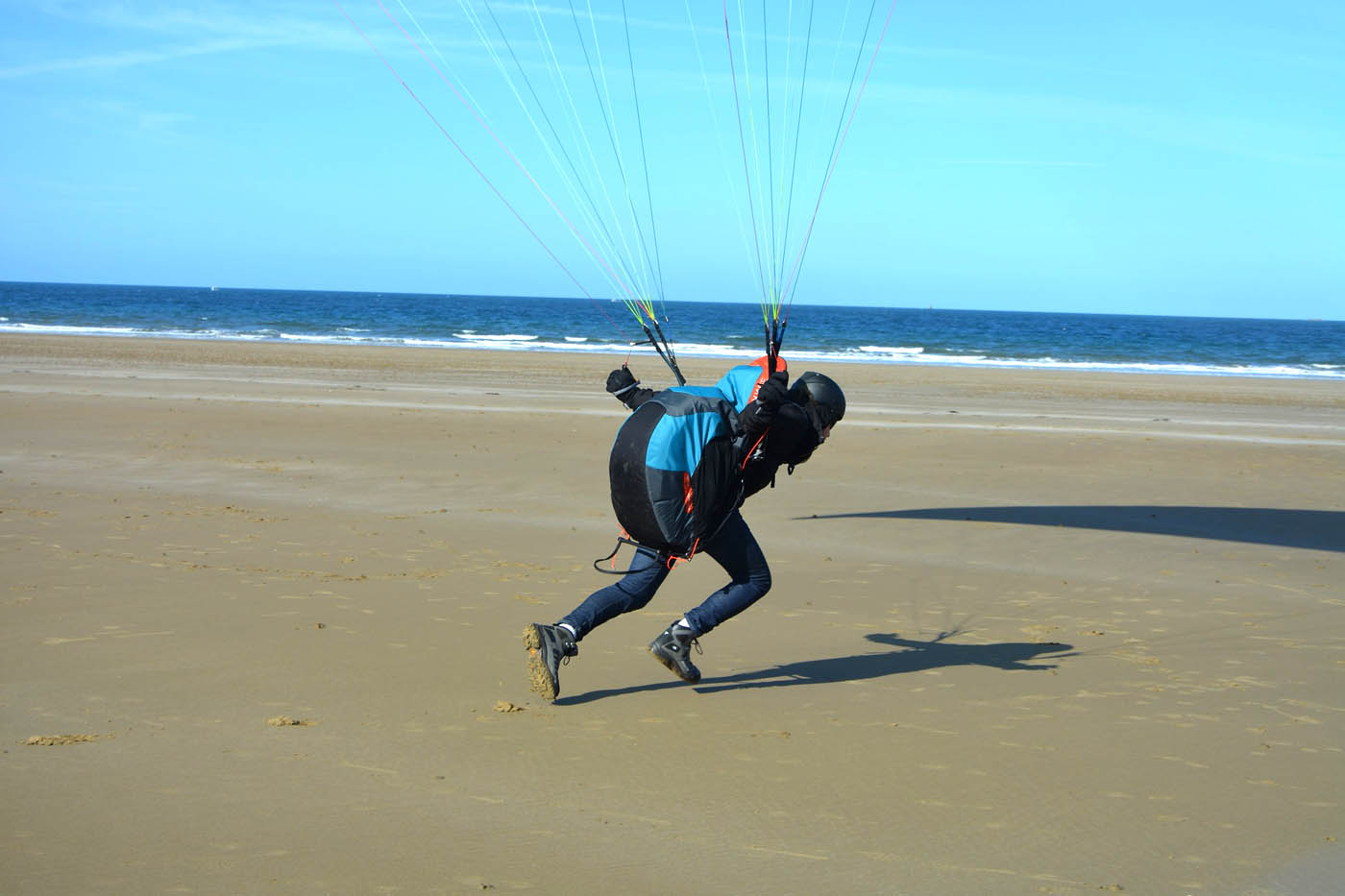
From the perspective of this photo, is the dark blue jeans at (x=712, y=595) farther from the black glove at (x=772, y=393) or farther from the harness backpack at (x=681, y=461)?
the black glove at (x=772, y=393)

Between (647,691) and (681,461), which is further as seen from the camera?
(647,691)

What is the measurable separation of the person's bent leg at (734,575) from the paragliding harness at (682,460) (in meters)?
0.28

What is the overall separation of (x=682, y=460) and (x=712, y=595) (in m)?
0.73

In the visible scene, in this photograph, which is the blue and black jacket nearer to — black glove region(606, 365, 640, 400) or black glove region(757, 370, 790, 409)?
black glove region(757, 370, 790, 409)

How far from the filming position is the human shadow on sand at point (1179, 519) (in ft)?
29.4

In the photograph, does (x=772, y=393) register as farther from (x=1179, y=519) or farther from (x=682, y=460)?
(x=1179, y=519)

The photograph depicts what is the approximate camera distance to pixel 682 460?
4293 mm

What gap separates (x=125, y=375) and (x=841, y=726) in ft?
64.5

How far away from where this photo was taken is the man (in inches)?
170

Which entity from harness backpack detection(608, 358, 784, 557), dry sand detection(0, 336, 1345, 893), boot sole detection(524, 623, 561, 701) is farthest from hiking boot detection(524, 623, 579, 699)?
harness backpack detection(608, 358, 784, 557)

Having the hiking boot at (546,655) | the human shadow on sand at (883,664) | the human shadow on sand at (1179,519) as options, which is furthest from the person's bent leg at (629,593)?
the human shadow on sand at (1179,519)

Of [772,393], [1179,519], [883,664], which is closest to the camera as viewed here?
[772,393]

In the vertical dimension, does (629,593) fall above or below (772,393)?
below

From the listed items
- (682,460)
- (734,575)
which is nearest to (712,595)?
(734,575)
